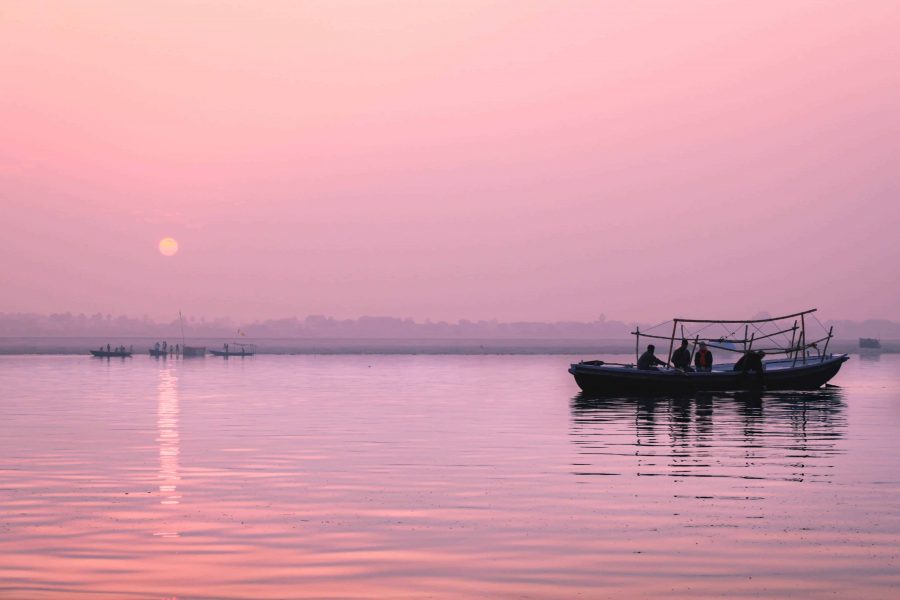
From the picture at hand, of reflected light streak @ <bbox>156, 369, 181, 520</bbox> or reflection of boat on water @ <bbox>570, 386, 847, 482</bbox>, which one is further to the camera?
reflection of boat on water @ <bbox>570, 386, 847, 482</bbox>

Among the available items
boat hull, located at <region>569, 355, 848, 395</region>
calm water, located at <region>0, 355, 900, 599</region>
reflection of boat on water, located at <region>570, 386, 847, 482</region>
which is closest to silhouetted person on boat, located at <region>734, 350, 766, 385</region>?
boat hull, located at <region>569, 355, 848, 395</region>

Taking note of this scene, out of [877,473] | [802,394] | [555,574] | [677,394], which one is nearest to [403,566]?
[555,574]

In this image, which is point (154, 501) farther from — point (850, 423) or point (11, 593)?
point (850, 423)

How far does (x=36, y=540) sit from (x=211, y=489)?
21.6 ft

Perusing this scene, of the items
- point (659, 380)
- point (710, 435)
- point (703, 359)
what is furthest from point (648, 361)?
point (710, 435)

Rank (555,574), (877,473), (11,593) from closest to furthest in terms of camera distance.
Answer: (11,593) → (555,574) → (877,473)

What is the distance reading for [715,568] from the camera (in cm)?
1513

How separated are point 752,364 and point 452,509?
41312 mm

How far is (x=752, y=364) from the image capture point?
194 feet

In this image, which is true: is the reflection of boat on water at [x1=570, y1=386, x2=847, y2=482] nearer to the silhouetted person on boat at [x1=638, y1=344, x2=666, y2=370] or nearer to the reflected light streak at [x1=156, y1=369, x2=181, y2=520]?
the silhouetted person on boat at [x1=638, y1=344, x2=666, y2=370]

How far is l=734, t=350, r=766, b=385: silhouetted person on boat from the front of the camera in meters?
58.6

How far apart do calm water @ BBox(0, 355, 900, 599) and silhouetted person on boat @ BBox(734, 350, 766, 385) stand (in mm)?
14320

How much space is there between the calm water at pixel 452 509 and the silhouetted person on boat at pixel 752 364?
14.3 metres

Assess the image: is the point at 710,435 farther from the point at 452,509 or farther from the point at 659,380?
the point at 659,380
